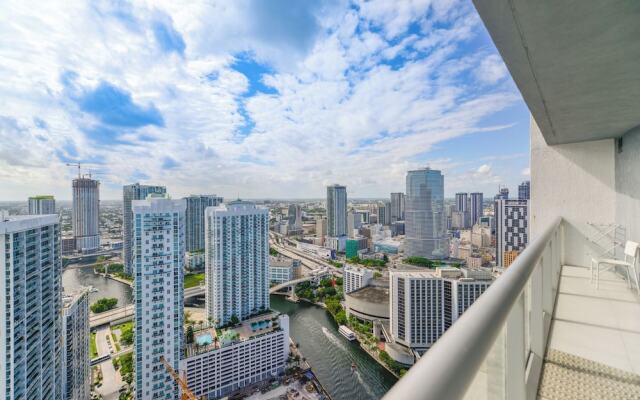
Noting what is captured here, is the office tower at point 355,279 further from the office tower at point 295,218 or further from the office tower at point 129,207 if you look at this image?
the office tower at point 295,218

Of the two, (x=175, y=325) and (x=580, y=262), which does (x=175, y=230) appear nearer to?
(x=175, y=325)

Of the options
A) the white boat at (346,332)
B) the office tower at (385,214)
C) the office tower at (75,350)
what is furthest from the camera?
the office tower at (385,214)

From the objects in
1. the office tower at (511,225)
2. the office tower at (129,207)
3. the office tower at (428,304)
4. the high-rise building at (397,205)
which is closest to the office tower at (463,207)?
the high-rise building at (397,205)

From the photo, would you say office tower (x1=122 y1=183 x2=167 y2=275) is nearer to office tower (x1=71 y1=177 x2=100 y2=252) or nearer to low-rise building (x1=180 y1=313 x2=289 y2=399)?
office tower (x1=71 y1=177 x2=100 y2=252)

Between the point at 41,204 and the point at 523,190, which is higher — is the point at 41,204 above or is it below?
below

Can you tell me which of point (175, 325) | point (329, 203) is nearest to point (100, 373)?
point (175, 325)

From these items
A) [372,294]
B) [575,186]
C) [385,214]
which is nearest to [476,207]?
[385,214]

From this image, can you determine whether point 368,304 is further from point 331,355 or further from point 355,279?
point 331,355
